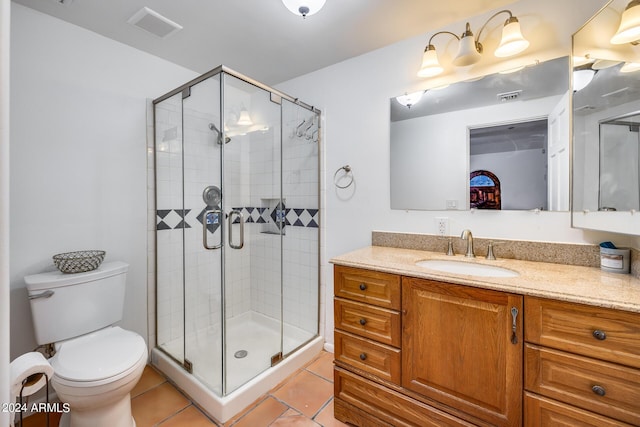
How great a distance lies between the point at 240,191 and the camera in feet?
6.71

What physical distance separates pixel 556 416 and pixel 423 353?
491 mm

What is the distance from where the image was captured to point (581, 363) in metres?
1.00

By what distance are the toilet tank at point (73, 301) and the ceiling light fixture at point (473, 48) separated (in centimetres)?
236

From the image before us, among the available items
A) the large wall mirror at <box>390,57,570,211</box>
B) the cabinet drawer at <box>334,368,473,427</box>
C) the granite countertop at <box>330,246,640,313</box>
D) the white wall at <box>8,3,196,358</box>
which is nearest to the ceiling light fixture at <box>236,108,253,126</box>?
the white wall at <box>8,3,196,358</box>

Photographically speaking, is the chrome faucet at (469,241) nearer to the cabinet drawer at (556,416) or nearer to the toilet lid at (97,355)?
the cabinet drawer at (556,416)

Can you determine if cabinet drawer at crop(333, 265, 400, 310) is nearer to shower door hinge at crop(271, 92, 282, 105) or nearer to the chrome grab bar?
shower door hinge at crop(271, 92, 282, 105)

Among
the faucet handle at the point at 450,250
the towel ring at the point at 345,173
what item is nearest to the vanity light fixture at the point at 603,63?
the faucet handle at the point at 450,250

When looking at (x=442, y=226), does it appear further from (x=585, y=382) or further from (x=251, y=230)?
(x=251, y=230)

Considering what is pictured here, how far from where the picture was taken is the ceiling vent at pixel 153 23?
1658 millimetres

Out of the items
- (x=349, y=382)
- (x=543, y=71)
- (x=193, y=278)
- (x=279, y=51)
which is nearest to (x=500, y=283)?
(x=349, y=382)

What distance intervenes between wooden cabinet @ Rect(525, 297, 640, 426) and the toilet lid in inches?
71.0

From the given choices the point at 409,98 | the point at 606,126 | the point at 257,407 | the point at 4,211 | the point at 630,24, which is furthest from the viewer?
the point at 409,98

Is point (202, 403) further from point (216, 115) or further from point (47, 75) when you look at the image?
point (47, 75)

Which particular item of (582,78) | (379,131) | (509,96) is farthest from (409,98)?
(582,78)
